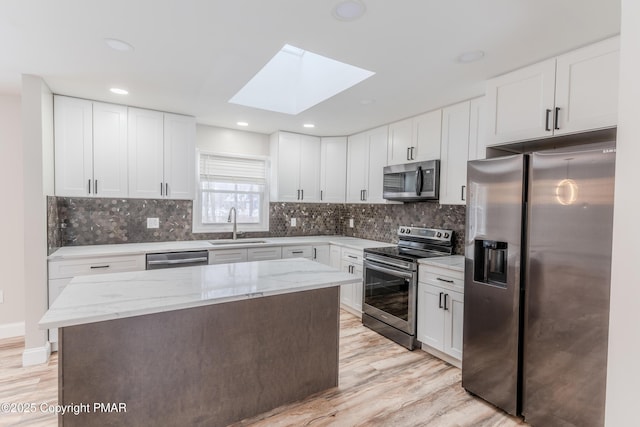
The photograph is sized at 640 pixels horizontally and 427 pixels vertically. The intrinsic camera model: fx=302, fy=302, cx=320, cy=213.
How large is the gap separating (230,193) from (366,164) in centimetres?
196

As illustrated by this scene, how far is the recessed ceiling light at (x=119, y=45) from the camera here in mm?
1993

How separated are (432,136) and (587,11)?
67.2 inches

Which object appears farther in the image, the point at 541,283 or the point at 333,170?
the point at 333,170

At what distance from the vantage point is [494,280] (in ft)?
7.18

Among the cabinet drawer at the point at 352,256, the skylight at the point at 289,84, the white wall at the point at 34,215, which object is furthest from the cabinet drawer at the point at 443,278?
the white wall at the point at 34,215

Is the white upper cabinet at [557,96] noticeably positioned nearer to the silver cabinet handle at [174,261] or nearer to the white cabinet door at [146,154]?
the silver cabinet handle at [174,261]

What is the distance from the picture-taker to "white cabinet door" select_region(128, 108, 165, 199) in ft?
11.1

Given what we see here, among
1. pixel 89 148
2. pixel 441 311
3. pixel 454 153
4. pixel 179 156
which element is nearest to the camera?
pixel 441 311

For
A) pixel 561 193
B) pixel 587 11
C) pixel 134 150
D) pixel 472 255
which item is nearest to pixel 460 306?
pixel 472 255

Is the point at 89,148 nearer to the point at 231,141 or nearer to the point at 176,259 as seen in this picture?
the point at 176,259

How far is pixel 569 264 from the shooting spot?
5.79ft

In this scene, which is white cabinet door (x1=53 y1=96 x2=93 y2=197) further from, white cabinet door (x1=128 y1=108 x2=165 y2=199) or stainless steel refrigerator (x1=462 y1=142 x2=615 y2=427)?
stainless steel refrigerator (x1=462 y1=142 x2=615 y2=427)

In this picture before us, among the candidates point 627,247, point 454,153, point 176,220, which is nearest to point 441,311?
point 454,153

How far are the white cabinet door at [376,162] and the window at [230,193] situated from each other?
154 centimetres
